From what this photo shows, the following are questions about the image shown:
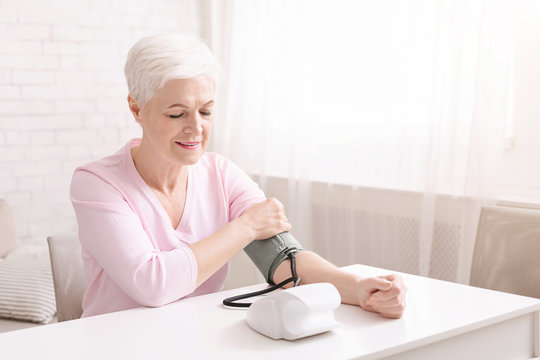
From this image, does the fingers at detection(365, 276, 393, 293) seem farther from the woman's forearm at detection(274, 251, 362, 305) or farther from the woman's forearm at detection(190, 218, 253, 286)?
the woman's forearm at detection(190, 218, 253, 286)

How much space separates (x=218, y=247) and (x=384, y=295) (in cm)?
41

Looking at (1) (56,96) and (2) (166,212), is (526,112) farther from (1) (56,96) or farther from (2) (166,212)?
(1) (56,96)

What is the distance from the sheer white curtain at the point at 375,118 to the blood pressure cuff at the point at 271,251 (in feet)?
3.02

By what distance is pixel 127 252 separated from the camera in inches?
55.9

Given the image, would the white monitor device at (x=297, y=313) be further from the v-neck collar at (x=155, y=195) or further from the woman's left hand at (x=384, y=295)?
the v-neck collar at (x=155, y=195)

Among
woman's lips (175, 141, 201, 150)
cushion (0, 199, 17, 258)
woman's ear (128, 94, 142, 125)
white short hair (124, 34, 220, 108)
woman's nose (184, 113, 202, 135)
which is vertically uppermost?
white short hair (124, 34, 220, 108)

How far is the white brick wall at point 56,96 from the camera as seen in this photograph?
3234 mm

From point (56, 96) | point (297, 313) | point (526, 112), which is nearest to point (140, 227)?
point (297, 313)

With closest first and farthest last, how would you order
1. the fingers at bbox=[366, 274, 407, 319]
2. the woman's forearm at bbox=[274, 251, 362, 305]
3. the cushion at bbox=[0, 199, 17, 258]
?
the fingers at bbox=[366, 274, 407, 319] < the woman's forearm at bbox=[274, 251, 362, 305] < the cushion at bbox=[0, 199, 17, 258]

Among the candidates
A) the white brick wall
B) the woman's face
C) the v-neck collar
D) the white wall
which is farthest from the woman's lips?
the white brick wall

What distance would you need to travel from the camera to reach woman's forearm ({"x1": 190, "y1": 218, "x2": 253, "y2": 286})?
1.46 metres

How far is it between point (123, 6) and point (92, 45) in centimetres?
29

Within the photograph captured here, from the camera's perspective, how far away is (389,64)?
2637 millimetres

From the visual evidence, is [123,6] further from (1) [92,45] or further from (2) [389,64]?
(2) [389,64]
